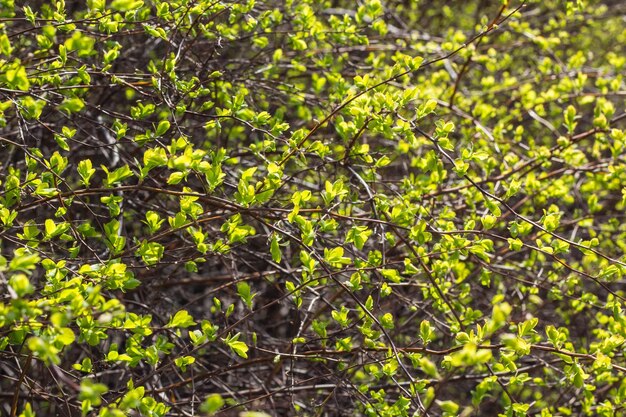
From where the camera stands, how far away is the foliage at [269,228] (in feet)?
6.72

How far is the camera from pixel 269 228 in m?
2.49

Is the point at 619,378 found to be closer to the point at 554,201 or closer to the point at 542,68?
the point at 554,201

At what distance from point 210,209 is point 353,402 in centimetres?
95

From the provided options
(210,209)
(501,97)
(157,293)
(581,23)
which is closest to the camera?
(210,209)

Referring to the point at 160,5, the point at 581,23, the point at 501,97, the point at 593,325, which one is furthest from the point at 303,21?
the point at 581,23

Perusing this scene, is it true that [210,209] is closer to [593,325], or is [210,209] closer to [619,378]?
[619,378]

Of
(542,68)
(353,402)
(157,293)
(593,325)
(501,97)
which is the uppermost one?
(542,68)

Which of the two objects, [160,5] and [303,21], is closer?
[160,5]

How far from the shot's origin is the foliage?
6.72ft

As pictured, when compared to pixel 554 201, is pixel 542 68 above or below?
above

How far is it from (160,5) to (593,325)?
2.85 m

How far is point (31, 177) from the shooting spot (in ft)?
6.80

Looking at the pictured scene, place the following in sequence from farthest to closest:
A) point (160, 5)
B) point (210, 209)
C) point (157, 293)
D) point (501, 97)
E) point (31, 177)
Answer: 1. point (501, 97)
2. point (157, 293)
3. point (210, 209)
4. point (160, 5)
5. point (31, 177)

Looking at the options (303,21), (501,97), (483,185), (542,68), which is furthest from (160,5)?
(501,97)
